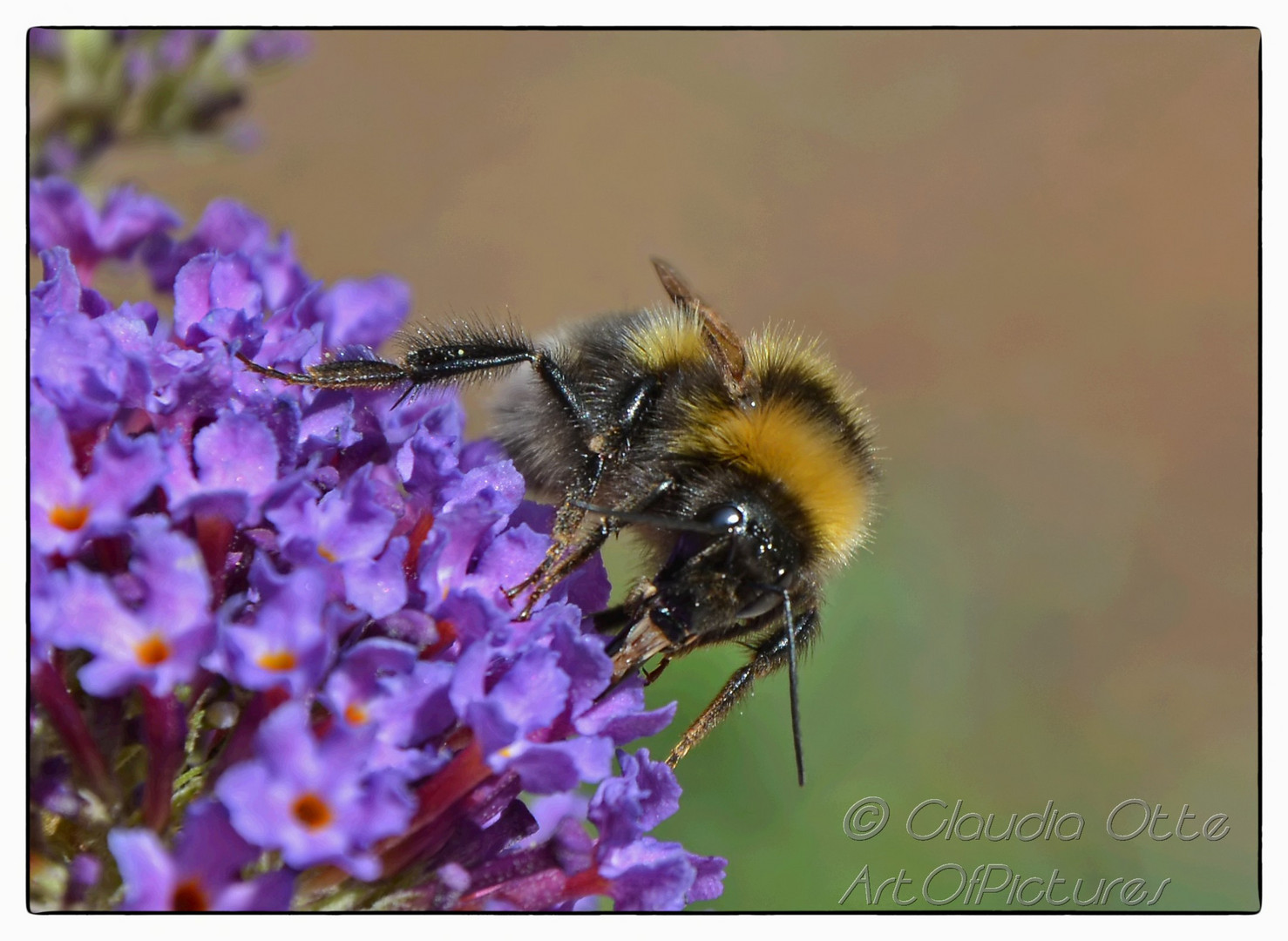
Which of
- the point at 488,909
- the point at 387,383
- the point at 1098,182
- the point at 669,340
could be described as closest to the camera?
the point at 488,909

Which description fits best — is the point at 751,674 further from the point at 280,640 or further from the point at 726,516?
the point at 280,640

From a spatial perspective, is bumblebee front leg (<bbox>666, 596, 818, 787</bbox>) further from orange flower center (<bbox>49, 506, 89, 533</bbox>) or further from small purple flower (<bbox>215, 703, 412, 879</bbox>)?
orange flower center (<bbox>49, 506, 89, 533</bbox>)

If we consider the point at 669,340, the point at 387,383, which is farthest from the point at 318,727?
the point at 669,340

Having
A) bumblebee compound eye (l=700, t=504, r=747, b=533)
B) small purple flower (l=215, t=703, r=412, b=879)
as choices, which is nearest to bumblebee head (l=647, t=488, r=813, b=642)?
bumblebee compound eye (l=700, t=504, r=747, b=533)

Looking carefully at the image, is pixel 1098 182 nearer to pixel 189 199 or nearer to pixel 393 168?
pixel 393 168

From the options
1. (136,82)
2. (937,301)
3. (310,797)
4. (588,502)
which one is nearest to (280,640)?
(310,797)

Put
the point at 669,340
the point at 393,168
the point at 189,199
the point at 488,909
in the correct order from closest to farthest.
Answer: the point at 488,909 < the point at 669,340 < the point at 189,199 < the point at 393,168

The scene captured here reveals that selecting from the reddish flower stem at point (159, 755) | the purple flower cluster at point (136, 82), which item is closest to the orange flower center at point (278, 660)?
the reddish flower stem at point (159, 755)
